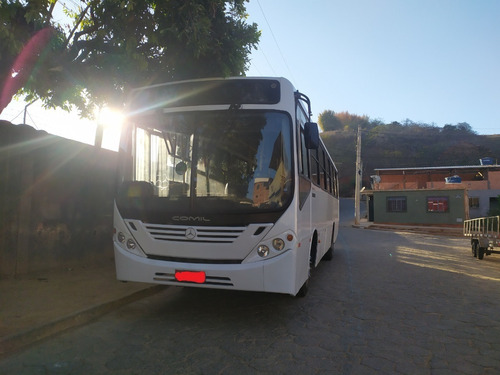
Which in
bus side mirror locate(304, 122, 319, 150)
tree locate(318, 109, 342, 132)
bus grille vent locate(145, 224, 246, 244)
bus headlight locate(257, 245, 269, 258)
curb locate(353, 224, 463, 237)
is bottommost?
curb locate(353, 224, 463, 237)

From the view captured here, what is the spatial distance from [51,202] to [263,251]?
4918 millimetres

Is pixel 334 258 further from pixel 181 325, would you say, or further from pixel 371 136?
pixel 371 136

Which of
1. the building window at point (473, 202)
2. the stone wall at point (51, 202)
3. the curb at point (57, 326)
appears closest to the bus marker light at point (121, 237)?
the curb at point (57, 326)

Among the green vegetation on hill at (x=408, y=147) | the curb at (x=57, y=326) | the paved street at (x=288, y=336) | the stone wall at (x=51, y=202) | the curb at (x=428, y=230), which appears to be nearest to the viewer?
the paved street at (x=288, y=336)

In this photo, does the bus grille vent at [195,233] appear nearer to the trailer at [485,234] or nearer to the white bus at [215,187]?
the white bus at [215,187]

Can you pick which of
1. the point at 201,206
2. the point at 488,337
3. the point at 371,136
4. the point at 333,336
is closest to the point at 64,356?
the point at 201,206

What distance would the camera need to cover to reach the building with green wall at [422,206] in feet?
106

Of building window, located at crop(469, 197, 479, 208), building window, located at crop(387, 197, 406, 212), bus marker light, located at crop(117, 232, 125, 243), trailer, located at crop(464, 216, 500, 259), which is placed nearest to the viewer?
bus marker light, located at crop(117, 232, 125, 243)

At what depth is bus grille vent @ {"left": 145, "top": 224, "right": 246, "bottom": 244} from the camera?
4488 mm

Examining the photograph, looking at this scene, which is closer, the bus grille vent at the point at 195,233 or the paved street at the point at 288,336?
the paved street at the point at 288,336

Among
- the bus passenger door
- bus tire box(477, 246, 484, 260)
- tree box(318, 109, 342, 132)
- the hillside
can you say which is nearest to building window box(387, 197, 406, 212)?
bus tire box(477, 246, 484, 260)

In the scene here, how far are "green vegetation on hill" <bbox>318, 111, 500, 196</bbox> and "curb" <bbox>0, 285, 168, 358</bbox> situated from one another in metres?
70.1

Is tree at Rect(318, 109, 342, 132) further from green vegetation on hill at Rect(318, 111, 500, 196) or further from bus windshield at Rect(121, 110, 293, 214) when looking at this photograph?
bus windshield at Rect(121, 110, 293, 214)

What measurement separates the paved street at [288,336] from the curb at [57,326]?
13cm
